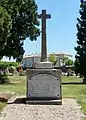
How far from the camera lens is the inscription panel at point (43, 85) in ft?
48.3

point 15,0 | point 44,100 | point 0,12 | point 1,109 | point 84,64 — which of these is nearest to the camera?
point 1,109

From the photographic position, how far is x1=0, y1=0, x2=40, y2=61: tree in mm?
32188

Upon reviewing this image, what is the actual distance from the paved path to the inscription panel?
1194 millimetres

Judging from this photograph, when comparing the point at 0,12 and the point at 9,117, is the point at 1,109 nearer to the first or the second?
the point at 9,117

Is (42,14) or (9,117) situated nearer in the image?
(9,117)

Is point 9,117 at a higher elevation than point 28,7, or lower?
lower

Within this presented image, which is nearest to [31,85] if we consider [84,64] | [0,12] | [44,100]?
[44,100]

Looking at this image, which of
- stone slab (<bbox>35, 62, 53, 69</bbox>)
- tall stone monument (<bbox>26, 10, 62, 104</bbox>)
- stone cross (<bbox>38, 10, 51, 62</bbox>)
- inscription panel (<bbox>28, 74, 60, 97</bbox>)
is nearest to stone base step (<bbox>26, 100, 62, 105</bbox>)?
tall stone monument (<bbox>26, 10, 62, 104</bbox>)

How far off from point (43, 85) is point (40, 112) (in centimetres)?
311

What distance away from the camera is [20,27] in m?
33.1

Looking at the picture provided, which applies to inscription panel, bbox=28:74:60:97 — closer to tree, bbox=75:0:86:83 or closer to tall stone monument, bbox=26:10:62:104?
tall stone monument, bbox=26:10:62:104

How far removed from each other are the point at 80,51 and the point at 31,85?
80.9 ft

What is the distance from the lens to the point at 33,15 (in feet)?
111

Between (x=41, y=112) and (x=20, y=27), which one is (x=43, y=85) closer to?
(x=41, y=112)
